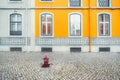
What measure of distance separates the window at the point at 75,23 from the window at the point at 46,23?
1.65 m

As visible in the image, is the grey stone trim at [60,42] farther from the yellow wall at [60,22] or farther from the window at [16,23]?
the window at [16,23]

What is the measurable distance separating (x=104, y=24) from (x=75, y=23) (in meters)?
2.39

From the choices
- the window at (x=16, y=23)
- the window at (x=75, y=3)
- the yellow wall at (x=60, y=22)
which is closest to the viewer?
the yellow wall at (x=60, y=22)

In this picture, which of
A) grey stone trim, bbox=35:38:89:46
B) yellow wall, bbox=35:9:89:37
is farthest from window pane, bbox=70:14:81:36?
grey stone trim, bbox=35:38:89:46

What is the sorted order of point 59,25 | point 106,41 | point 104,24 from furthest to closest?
point 104,24 < point 59,25 < point 106,41

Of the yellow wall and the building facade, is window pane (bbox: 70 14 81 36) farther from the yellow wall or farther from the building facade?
the yellow wall

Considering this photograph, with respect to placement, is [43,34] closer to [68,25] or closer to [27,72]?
[68,25]

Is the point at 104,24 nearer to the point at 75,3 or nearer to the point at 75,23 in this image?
the point at 75,23

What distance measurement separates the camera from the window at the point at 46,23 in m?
22.6

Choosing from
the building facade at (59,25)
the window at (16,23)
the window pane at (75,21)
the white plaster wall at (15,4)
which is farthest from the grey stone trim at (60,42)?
the white plaster wall at (15,4)

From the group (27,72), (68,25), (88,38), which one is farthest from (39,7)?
(27,72)

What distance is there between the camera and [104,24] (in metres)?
22.7

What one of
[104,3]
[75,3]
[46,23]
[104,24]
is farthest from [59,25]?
[104,3]

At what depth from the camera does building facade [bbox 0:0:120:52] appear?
73.4ft
